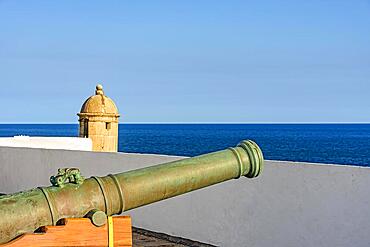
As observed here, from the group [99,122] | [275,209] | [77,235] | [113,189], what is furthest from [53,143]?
[77,235]

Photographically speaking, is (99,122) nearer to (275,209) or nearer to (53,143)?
(53,143)

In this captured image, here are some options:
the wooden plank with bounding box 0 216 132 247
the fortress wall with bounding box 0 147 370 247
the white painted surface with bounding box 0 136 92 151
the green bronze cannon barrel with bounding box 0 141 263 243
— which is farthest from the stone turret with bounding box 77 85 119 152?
the wooden plank with bounding box 0 216 132 247

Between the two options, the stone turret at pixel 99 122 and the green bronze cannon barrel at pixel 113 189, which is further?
the stone turret at pixel 99 122

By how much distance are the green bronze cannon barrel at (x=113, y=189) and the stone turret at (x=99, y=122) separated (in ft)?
→ 35.2

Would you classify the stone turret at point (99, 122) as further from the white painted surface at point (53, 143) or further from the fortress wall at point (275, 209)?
the fortress wall at point (275, 209)

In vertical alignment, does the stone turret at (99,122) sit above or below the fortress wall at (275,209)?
above

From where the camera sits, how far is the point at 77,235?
12.8ft

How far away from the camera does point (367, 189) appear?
246 inches

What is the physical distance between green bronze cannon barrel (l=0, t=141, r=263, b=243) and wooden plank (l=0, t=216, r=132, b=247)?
0.07m

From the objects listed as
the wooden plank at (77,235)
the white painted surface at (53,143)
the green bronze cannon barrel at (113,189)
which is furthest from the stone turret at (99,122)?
the wooden plank at (77,235)

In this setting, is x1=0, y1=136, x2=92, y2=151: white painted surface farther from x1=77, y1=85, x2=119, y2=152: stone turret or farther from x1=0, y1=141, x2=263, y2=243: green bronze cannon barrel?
x1=0, y1=141, x2=263, y2=243: green bronze cannon barrel

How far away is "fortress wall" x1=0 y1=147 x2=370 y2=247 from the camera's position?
638cm

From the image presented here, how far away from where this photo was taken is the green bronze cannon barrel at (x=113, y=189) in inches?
153

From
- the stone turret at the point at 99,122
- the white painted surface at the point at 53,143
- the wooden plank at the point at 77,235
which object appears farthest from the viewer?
the stone turret at the point at 99,122
